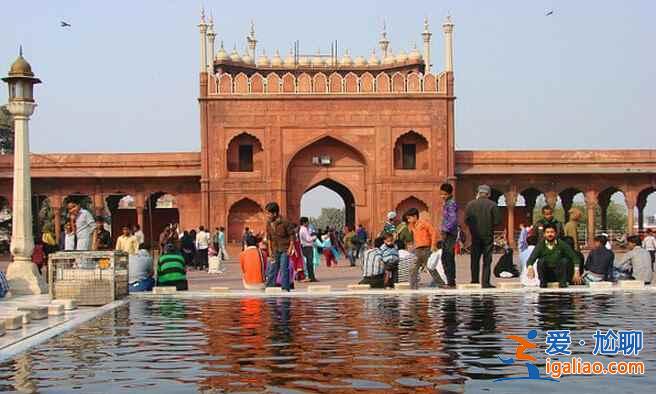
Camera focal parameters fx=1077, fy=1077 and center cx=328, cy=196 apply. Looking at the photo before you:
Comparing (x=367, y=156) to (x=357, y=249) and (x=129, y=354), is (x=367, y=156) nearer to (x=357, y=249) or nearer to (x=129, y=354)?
(x=357, y=249)

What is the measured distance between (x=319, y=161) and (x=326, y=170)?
1.15 feet

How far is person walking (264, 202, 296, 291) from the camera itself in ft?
41.2

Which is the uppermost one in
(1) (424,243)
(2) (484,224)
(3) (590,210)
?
(3) (590,210)

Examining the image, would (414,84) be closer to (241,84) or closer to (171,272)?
(241,84)

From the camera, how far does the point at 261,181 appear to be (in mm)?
32438

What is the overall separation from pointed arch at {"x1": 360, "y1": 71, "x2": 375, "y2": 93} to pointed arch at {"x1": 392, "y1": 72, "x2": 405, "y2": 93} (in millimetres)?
636

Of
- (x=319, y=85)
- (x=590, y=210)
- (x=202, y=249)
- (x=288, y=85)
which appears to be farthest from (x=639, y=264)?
(x=590, y=210)

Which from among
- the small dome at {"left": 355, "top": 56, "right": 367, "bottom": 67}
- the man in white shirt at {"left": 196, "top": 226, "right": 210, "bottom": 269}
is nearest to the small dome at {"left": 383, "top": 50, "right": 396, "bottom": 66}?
the small dome at {"left": 355, "top": 56, "right": 367, "bottom": 67}

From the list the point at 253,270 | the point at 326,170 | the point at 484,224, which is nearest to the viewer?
the point at 484,224

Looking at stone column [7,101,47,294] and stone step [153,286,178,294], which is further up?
stone column [7,101,47,294]

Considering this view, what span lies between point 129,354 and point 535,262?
7.03 m

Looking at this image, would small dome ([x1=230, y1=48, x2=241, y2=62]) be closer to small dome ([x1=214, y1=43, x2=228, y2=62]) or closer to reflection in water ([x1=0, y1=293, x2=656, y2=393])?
small dome ([x1=214, y1=43, x2=228, y2=62])

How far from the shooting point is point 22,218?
520 inches

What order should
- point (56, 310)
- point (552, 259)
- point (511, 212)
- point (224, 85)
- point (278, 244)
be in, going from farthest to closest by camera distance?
point (511, 212)
point (224, 85)
point (278, 244)
point (552, 259)
point (56, 310)
